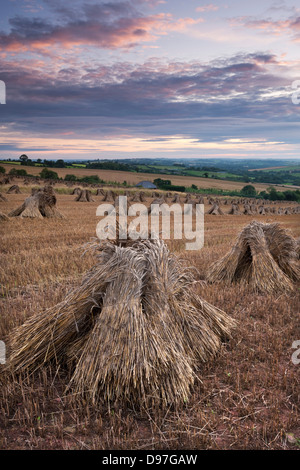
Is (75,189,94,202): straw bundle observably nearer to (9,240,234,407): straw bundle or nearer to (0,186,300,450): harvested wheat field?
(0,186,300,450): harvested wheat field

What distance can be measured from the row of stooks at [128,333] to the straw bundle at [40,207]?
12.6 metres

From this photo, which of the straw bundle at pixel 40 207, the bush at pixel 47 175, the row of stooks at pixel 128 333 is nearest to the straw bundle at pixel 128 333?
the row of stooks at pixel 128 333

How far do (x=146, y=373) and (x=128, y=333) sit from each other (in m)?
0.38

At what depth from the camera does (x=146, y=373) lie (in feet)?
10.0

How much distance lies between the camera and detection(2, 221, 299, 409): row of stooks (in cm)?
313

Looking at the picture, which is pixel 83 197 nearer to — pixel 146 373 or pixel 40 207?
pixel 40 207

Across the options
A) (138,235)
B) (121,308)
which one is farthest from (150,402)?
(138,235)

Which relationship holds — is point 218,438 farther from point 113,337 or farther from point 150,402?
point 113,337

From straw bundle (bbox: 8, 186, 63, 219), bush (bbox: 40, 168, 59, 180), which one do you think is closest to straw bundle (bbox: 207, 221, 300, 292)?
straw bundle (bbox: 8, 186, 63, 219)

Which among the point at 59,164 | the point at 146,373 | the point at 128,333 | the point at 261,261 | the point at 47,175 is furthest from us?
the point at 59,164

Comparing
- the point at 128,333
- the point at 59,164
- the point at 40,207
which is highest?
the point at 59,164

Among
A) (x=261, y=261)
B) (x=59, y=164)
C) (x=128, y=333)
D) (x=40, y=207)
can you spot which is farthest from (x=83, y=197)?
(x=59, y=164)

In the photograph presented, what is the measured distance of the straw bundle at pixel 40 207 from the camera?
1579 cm

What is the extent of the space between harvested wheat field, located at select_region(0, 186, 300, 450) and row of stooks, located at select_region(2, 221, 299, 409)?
1cm
